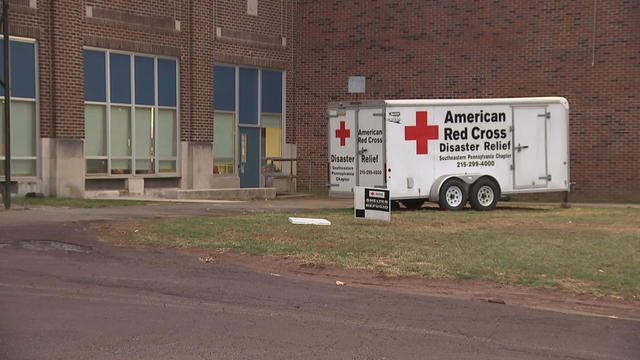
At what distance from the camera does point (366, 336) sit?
6949mm

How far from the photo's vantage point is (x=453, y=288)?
9.48 metres

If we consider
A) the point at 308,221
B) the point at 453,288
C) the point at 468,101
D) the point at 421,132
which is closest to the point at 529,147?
the point at 468,101

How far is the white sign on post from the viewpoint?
15.5 metres

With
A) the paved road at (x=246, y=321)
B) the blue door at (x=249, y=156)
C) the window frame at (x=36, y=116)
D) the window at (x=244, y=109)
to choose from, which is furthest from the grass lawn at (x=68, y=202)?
the paved road at (x=246, y=321)

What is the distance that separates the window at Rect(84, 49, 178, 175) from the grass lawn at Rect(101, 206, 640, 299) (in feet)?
26.0

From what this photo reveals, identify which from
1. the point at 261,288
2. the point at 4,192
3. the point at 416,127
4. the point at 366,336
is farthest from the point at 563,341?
the point at 4,192

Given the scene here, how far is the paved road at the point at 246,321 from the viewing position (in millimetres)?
6395

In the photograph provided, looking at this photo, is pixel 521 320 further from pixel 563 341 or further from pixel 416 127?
pixel 416 127

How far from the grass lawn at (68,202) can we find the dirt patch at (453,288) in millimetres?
8880

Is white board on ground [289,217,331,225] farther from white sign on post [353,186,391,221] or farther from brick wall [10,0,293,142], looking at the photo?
brick wall [10,0,293,142]

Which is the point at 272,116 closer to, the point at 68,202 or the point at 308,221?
the point at 68,202

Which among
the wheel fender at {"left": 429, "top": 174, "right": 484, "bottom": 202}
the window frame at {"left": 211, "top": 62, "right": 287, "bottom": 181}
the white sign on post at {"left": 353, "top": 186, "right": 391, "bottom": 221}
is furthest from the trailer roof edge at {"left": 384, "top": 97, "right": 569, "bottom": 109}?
the window frame at {"left": 211, "top": 62, "right": 287, "bottom": 181}

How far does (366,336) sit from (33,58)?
671 inches

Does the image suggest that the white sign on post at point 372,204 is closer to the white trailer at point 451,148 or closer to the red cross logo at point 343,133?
the white trailer at point 451,148
